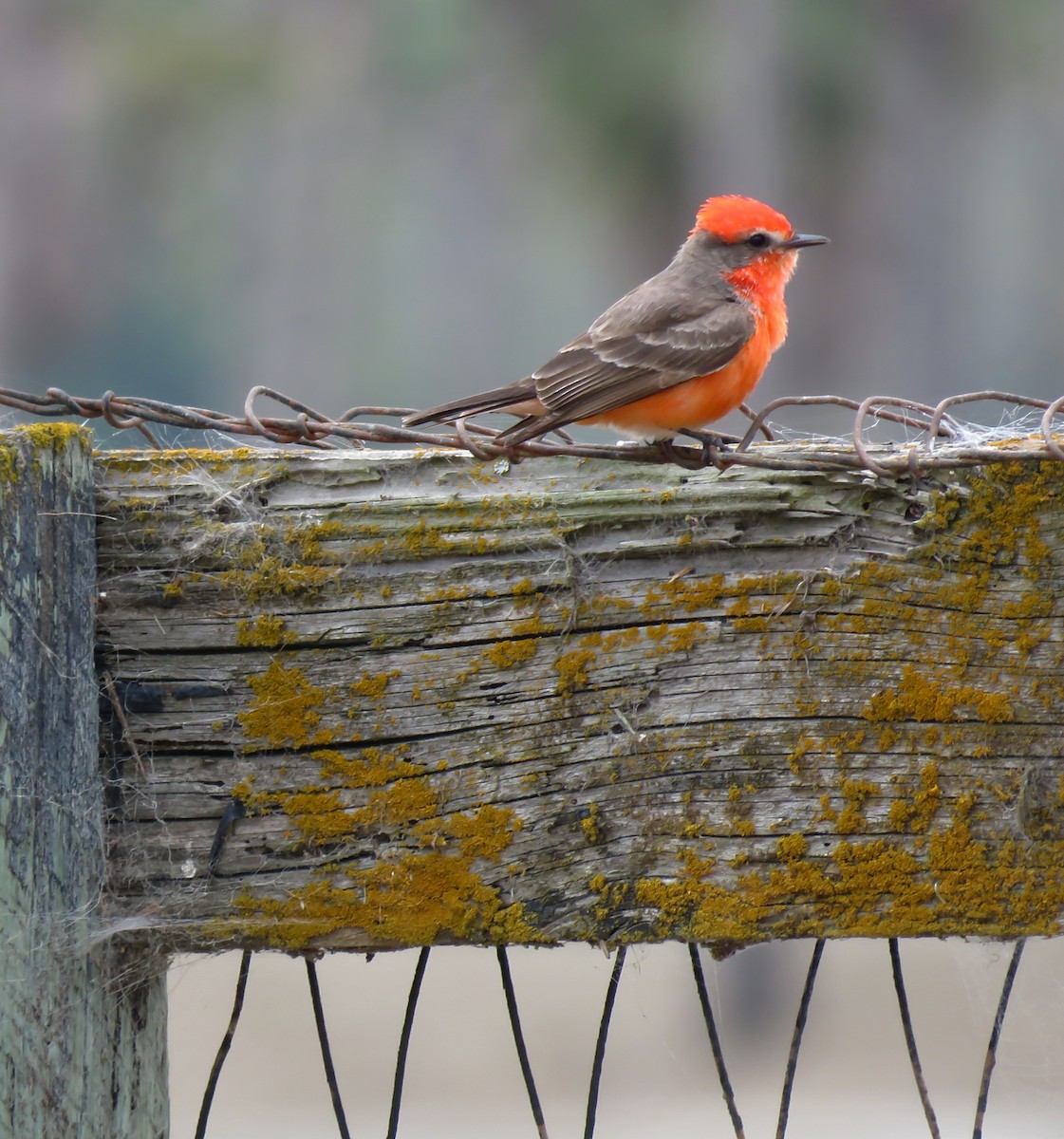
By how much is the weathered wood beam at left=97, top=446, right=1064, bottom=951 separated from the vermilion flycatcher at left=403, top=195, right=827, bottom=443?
0.71 metres

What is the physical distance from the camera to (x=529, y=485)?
1.77 m

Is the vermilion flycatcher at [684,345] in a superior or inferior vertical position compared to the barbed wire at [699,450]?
superior

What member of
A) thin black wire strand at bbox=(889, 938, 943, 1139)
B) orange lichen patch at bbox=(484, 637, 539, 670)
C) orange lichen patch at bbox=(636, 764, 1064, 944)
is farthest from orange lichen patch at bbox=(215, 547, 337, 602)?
thin black wire strand at bbox=(889, 938, 943, 1139)

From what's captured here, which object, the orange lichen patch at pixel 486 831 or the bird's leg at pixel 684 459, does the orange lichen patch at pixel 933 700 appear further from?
the orange lichen patch at pixel 486 831

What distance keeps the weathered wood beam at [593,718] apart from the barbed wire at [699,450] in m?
0.04

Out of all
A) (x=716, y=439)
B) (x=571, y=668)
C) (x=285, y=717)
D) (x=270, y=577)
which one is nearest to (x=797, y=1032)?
(x=571, y=668)

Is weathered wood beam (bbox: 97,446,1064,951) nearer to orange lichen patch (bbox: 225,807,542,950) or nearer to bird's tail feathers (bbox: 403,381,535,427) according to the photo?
orange lichen patch (bbox: 225,807,542,950)

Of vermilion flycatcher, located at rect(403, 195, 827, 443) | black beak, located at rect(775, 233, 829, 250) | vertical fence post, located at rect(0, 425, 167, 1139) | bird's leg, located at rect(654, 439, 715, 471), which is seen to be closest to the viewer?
vertical fence post, located at rect(0, 425, 167, 1139)

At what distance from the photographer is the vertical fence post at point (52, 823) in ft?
5.09

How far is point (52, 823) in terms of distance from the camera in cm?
160

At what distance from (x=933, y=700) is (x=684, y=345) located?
1.51 metres

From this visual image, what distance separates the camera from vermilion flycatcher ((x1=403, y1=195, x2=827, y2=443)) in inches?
109

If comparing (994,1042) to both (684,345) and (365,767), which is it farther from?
(684,345)

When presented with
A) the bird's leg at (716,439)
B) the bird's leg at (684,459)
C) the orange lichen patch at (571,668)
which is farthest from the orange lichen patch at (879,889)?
the bird's leg at (716,439)
